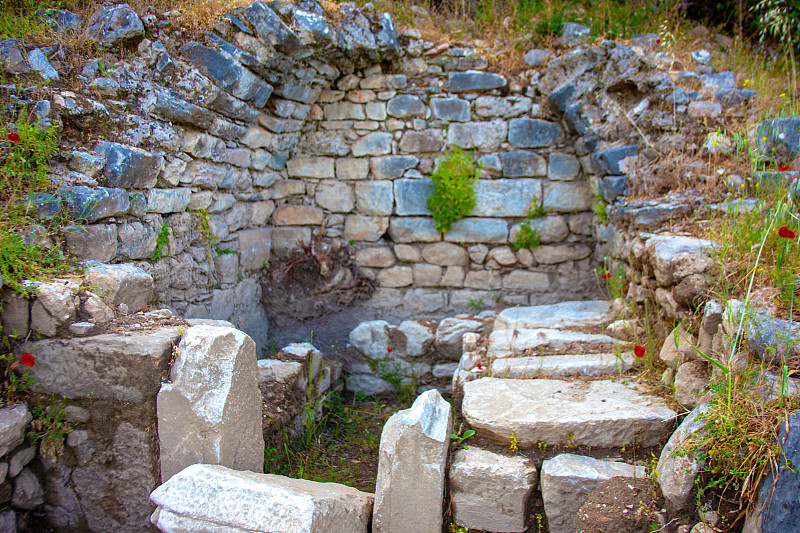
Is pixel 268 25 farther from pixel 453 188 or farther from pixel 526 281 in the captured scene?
pixel 526 281

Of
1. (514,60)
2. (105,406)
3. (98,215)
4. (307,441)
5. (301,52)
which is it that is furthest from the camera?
(514,60)

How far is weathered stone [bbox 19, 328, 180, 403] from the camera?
6.49 feet

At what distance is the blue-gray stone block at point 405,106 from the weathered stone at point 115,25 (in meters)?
2.19

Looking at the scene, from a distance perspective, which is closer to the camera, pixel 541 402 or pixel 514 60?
pixel 541 402

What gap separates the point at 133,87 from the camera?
3057 millimetres

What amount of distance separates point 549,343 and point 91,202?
9.06 feet

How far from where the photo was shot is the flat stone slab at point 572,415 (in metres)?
2.04

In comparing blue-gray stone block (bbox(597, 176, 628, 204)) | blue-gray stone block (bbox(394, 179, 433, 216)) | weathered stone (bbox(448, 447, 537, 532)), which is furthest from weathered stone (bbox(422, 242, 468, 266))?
weathered stone (bbox(448, 447, 537, 532))

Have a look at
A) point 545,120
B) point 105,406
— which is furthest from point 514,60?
point 105,406

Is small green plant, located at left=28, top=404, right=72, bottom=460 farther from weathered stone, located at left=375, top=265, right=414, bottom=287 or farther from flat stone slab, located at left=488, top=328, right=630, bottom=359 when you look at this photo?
weathered stone, located at left=375, top=265, right=414, bottom=287

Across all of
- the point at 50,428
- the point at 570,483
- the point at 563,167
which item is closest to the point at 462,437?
the point at 570,483

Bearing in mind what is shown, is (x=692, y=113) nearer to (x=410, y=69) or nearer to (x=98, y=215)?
(x=410, y=69)

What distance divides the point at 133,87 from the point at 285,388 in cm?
214

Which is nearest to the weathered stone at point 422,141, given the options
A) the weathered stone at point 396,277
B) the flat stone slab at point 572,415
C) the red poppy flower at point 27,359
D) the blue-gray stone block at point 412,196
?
the blue-gray stone block at point 412,196
